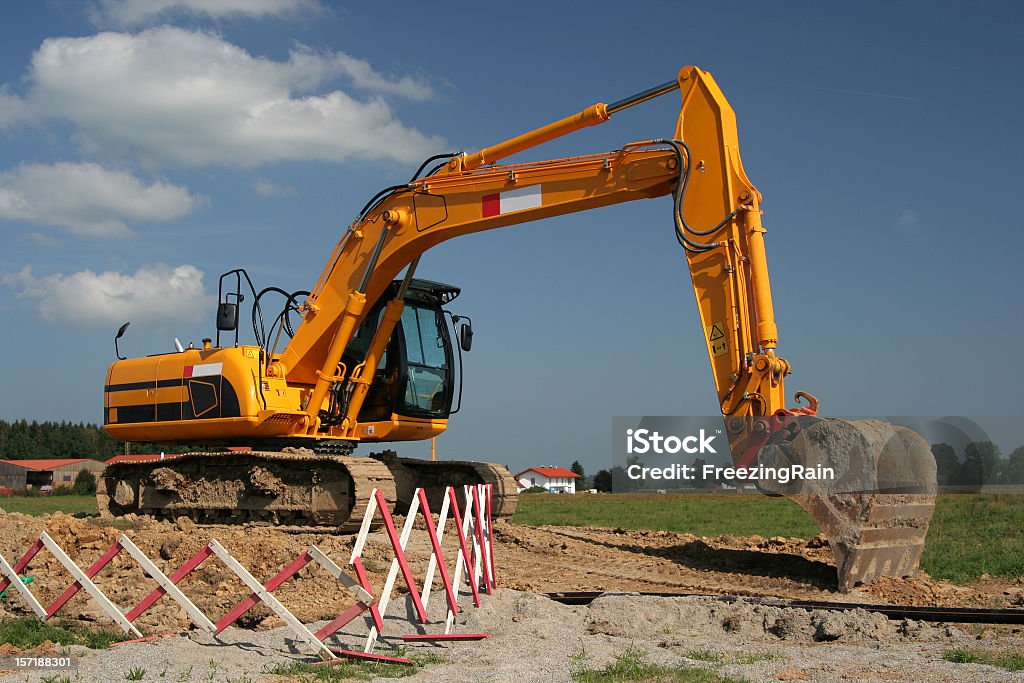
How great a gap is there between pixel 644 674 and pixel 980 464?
32.4ft

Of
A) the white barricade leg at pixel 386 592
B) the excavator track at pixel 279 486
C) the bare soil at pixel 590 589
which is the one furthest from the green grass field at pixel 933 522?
the white barricade leg at pixel 386 592

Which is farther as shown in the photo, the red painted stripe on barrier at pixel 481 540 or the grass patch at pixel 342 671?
the red painted stripe on barrier at pixel 481 540

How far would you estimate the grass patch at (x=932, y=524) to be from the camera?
12812 mm

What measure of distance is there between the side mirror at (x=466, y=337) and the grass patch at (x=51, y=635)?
27.4ft

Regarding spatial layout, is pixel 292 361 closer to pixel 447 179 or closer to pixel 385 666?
pixel 447 179

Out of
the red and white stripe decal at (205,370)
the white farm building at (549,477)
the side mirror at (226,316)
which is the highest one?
the side mirror at (226,316)

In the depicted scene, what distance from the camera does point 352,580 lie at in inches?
287

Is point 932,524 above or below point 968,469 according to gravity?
below

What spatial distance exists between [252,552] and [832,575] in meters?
6.65

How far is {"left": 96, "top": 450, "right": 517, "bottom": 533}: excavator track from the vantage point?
14.0 meters

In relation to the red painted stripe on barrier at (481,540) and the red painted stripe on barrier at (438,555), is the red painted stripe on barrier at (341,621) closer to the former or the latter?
the red painted stripe on barrier at (438,555)

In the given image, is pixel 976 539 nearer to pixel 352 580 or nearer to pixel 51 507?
pixel 352 580

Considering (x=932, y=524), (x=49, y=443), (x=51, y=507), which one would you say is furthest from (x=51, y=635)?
(x=49, y=443)

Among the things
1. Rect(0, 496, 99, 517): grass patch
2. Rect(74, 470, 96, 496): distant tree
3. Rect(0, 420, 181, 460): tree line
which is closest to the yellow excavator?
Rect(0, 496, 99, 517): grass patch
